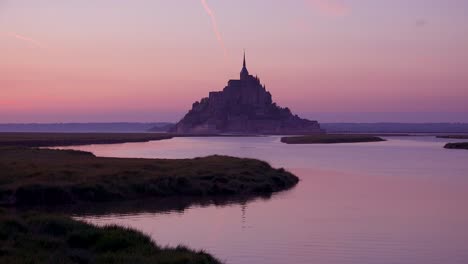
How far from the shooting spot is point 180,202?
36.1 m

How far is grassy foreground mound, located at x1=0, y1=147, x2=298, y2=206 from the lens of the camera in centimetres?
3481

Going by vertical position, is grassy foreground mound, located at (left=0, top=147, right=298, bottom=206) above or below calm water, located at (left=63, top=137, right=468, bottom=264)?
above

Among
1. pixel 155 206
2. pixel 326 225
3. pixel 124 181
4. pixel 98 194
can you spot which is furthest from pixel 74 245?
pixel 124 181

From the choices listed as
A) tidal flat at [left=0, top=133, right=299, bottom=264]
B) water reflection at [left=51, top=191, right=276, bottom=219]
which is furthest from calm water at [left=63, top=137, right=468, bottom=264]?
tidal flat at [left=0, top=133, right=299, bottom=264]

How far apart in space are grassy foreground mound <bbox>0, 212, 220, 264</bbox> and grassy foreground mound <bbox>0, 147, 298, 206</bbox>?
14402 mm

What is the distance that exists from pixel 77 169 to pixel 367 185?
21212mm

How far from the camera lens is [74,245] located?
18.4 meters

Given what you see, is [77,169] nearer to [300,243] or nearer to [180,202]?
[180,202]

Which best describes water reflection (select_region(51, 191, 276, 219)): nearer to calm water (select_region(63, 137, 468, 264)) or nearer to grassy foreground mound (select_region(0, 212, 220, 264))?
calm water (select_region(63, 137, 468, 264))

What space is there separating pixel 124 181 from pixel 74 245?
2098 cm

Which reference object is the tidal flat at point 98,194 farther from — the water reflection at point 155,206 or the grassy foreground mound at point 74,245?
the water reflection at point 155,206

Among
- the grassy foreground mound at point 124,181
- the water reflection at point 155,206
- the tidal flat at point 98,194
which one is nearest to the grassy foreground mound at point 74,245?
the tidal flat at point 98,194

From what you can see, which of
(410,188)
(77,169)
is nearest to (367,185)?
(410,188)

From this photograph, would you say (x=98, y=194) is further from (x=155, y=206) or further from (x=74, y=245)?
(x=74, y=245)
